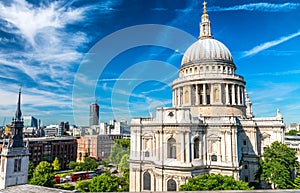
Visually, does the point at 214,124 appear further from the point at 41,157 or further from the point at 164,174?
the point at 41,157

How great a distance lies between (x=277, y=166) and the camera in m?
29.6

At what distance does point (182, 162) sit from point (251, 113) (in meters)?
26.4

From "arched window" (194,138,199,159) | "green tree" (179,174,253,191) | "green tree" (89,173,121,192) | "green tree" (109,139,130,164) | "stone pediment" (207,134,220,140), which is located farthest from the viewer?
"green tree" (109,139,130,164)

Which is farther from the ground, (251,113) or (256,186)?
Result: (251,113)

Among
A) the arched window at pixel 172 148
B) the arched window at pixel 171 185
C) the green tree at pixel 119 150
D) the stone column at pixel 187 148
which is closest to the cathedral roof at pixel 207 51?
the stone column at pixel 187 148

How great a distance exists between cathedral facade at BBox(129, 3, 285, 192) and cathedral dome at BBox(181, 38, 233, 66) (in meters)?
0.20

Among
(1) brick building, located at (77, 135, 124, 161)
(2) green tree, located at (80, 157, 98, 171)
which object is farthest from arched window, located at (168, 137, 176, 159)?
(1) brick building, located at (77, 135, 124, 161)

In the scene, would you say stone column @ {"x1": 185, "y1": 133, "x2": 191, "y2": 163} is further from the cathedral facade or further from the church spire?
the church spire

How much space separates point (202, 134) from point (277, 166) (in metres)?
10.2

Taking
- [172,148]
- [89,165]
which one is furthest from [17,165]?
[89,165]

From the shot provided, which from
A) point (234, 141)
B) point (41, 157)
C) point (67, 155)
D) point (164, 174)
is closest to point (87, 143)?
point (67, 155)

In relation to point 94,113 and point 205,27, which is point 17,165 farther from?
point 205,27

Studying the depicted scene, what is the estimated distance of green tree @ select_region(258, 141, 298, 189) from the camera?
2886 centimetres

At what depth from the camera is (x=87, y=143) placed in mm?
73062
